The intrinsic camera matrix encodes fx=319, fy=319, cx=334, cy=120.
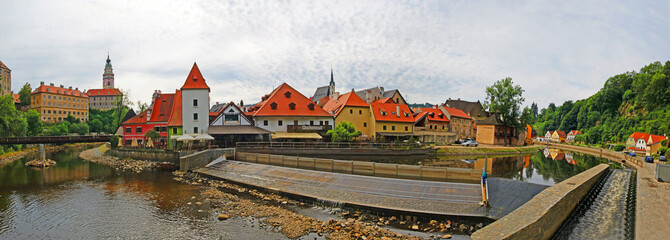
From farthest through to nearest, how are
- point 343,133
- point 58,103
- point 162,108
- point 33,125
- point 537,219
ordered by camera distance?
point 58,103 < point 33,125 < point 162,108 < point 343,133 < point 537,219

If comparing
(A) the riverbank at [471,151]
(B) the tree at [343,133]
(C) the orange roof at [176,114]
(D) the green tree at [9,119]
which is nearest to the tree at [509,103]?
(A) the riverbank at [471,151]

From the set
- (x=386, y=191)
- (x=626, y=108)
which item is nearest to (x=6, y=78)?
(x=386, y=191)

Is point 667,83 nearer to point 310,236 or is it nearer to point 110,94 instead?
point 310,236

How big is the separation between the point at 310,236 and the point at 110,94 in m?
140

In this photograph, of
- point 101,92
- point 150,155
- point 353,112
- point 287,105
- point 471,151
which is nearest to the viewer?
point 150,155

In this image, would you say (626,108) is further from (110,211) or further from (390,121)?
(110,211)

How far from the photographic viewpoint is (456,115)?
6600 cm

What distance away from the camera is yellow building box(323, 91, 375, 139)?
4984 cm

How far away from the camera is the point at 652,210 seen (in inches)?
624

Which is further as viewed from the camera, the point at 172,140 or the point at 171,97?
the point at 171,97

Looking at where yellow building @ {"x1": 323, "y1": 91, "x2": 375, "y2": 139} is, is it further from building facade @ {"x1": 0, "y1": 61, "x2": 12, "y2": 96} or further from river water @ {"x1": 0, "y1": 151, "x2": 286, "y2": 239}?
building facade @ {"x1": 0, "y1": 61, "x2": 12, "y2": 96}

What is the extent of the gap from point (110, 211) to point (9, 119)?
1823 inches

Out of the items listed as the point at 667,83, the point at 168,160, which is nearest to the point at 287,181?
the point at 168,160

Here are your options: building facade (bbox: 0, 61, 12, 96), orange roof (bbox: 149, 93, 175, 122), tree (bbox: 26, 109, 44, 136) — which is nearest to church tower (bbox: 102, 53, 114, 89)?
building facade (bbox: 0, 61, 12, 96)
